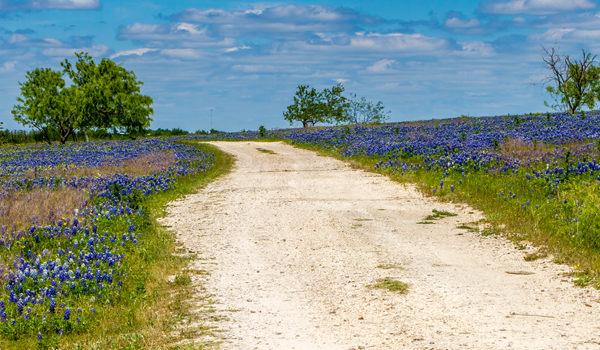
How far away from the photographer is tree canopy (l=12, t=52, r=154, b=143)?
60.4m

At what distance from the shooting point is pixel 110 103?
202 feet

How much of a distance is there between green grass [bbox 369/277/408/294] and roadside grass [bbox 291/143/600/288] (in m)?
2.59

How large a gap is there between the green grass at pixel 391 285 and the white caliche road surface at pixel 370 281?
13 cm

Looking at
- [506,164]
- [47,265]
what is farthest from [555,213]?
[47,265]

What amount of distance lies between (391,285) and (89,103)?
195ft

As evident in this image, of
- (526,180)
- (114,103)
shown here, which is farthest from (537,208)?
(114,103)

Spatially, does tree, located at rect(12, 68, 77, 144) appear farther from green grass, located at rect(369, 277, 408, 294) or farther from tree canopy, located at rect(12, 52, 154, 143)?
green grass, located at rect(369, 277, 408, 294)

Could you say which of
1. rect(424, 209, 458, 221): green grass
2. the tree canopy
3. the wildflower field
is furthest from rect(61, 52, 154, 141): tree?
rect(424, 209, 458, 221): green grass

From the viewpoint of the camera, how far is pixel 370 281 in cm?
810

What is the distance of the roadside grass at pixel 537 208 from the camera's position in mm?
9086

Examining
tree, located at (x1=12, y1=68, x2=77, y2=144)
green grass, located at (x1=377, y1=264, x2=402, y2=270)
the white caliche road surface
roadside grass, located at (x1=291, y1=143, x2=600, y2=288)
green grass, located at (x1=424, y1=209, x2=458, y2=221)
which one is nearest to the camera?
the white caliche road surface

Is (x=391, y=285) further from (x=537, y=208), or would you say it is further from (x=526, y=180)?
(x=526, y=180)

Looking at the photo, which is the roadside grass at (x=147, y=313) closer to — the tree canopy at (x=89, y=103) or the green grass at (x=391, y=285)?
the green grass at (x=391, y=285)

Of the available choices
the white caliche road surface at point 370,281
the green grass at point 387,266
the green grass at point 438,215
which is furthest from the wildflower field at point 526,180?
the green grass at point 387,266
